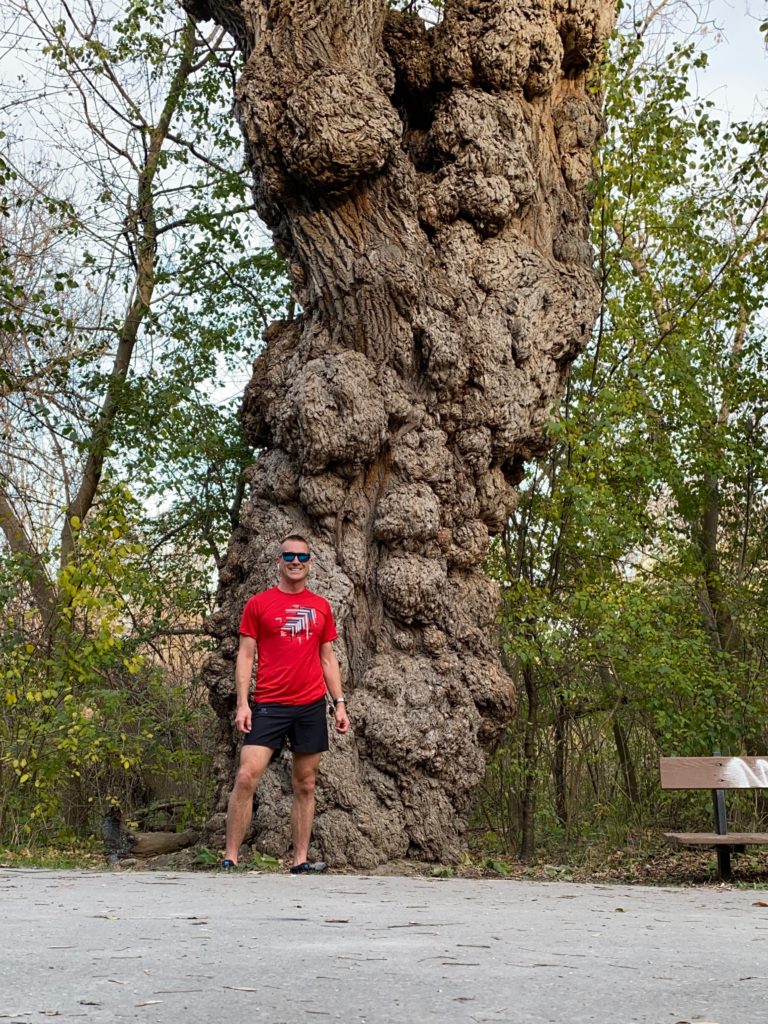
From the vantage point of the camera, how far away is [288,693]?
284 inches

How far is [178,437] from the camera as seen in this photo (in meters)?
11.8

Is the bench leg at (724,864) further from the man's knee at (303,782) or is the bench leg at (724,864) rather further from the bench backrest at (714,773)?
the man's knee at (303,782)

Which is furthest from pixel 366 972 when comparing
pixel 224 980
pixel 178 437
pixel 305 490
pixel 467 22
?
pixel 178 437

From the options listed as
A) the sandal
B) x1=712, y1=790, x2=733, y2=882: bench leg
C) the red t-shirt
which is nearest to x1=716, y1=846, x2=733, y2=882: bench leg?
x1=712, y1=790, x2=733, y2=882: bench leg

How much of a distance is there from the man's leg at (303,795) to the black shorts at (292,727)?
2.5 inches

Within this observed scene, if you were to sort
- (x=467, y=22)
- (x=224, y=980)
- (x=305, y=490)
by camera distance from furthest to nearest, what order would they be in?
(x=467, y=22)
(x=305, y=490)
(x=224, y=980)

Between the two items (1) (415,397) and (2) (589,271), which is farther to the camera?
(2) (589,271)

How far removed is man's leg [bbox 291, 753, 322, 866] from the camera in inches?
286

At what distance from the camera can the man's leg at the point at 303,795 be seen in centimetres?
726

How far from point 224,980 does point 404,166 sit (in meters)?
6.93

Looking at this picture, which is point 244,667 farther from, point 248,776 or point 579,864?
point 579,864

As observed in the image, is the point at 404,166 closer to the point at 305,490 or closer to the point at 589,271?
the point at 589,271

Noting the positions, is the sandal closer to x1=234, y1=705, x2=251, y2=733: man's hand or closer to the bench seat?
x1=234, y1=705, x2=251, y2=733: man's hand

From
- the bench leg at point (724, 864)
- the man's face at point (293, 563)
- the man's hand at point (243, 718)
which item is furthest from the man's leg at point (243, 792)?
the bench leg at point (724, 864)
